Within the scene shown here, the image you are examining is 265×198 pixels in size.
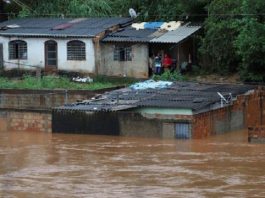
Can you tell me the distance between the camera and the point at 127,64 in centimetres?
3656

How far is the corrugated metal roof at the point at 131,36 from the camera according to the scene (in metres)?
35.9

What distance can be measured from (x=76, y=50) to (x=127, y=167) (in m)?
13.9

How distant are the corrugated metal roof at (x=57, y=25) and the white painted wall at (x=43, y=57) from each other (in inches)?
12.9

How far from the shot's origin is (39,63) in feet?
125

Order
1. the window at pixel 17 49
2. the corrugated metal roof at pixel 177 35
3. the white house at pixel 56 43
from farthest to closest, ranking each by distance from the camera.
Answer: the window at pixel 17 49
the white house at pixel 56 43
the corrugated metal roof at pixel 177 35

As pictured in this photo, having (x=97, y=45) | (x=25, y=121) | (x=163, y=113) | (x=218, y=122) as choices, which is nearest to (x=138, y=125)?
(x=163, y=113)

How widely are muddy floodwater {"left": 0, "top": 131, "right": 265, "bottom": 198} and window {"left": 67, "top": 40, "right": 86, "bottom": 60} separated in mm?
7435

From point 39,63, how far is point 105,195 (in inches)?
729

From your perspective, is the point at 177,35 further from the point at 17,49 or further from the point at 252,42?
the point at 17,49

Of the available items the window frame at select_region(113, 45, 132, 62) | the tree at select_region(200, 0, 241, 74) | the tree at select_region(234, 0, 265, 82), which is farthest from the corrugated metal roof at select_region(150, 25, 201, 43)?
the tree at select_region(234, 0, 265, 82)

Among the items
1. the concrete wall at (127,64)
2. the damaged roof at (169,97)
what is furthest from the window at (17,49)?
the damaged roof at (169,97)

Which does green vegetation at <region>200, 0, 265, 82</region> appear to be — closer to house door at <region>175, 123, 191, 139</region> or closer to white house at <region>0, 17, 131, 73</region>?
white house at <region>0, 17, 131, 73</region>

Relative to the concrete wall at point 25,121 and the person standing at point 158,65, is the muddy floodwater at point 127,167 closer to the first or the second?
the concrete wall at point 25,121

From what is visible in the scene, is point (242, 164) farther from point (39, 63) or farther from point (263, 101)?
point (39, 63)
